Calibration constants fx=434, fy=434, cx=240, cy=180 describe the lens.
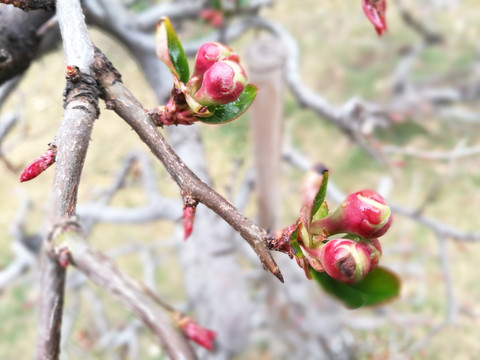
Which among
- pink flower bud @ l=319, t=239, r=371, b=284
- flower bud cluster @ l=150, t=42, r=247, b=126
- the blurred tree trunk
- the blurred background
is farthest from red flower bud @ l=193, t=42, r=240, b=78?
the blurred tree trunk

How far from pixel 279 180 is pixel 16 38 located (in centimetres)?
116

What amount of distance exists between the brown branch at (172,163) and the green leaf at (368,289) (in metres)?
0.15

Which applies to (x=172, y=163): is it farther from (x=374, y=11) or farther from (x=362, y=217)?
(x=374, y=11)

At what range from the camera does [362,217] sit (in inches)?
15.1

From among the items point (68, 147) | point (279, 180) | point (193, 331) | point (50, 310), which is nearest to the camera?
point (68, 147)

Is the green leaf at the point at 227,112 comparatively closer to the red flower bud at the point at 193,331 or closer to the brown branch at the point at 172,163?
the brown branch at the point at 172,163

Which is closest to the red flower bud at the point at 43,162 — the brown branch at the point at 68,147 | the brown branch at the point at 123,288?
the brown branch at the point at 68,147

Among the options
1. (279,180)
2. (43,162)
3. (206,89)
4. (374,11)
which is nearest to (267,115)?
(279,180)

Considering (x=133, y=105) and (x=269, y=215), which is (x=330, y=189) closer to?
(x=269, y=215)

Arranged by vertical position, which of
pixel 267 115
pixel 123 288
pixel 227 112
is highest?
pixel 227 112

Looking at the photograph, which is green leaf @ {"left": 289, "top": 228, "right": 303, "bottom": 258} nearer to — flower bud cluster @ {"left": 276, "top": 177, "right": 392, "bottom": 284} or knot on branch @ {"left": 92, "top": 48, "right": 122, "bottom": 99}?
flower bud cluster @ {"left": 276, "top": 177, "right": 392, "bottom": 284}

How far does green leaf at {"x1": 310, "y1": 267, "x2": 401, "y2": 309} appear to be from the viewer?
1.51 ft

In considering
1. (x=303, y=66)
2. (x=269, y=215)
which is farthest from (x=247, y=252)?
(x=303, y=66)

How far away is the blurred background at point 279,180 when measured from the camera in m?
1.46
